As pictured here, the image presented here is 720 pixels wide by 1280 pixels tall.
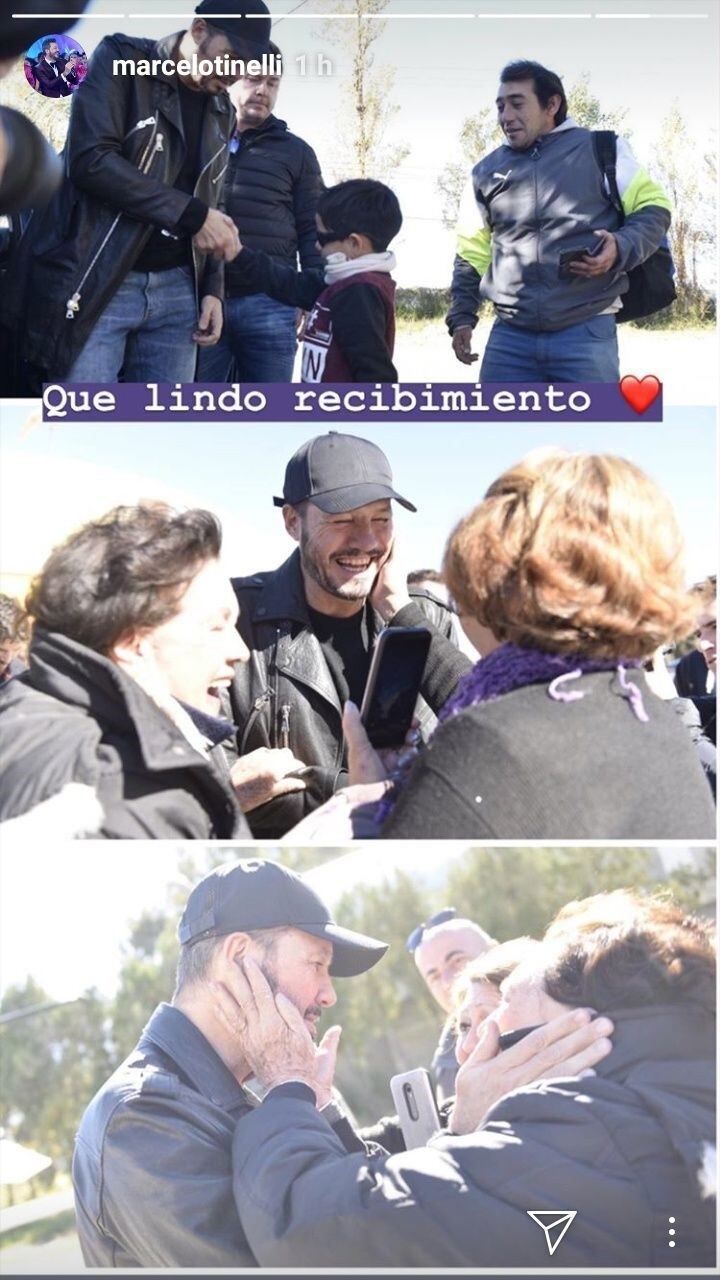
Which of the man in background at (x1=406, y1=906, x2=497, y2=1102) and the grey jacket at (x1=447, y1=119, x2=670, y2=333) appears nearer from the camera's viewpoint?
the man in background at (x1=406, y1=906, x2=497, y2=1102)

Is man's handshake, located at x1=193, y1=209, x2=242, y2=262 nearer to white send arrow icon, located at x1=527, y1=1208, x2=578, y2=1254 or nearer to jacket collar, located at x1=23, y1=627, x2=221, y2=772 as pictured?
jacket collar, located at x1=23, y1=627, x2=221, y2=772

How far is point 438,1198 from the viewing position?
9.23 feet

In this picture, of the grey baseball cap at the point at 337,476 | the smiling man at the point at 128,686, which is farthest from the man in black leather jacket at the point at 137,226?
the smiling man at the point at 128,686

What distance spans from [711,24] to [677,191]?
1.21 ft

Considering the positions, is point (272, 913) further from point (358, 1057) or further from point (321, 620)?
point (321, 620)

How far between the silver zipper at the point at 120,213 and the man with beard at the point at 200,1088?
1.26 metres

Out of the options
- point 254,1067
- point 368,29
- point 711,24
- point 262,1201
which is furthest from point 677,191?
point 262,1201

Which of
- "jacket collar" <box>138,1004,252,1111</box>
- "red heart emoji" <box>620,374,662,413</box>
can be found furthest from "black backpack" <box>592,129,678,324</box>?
"jacket collar" <box>138,1004,252,1111</box>

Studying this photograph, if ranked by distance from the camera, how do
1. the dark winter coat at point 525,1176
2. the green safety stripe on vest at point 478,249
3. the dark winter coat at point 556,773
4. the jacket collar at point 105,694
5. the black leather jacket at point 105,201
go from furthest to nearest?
the green safety stripe on vest at point 478,249 < the black leather jacket at point 105,201 < the dark winter coat at point 525,1176 < the jacket collar at point 105,694 < the dark winter coat at point 556,773

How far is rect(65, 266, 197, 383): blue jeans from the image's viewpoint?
3102 mm

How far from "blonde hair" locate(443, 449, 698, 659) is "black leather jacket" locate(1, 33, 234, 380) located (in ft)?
3.23

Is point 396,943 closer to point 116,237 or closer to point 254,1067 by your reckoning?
point 254,1067

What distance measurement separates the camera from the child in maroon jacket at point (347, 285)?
3076 mm

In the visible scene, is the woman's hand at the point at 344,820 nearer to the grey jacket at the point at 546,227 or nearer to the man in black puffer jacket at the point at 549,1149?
the man in black puffer jacket at the point at 549,1149
